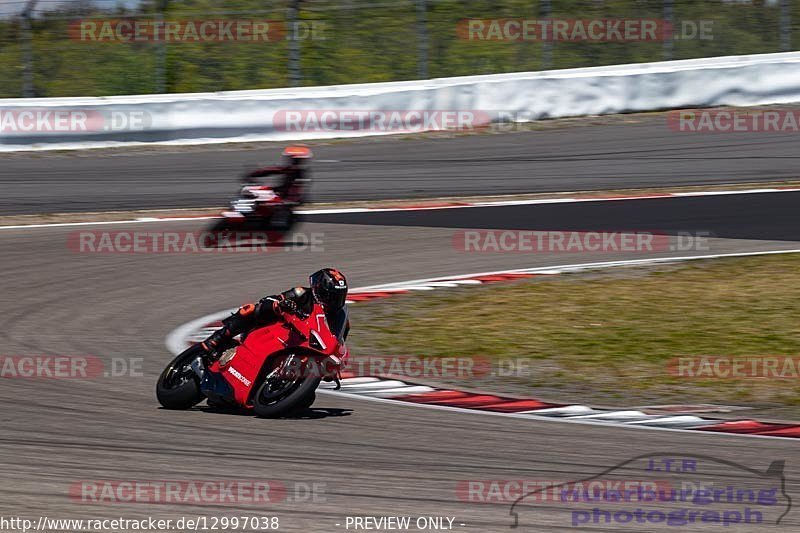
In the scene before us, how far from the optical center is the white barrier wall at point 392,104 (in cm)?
1944

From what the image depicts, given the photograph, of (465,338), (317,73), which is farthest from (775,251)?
(317,73)

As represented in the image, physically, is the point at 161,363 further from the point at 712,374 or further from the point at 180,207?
the point at 180,207

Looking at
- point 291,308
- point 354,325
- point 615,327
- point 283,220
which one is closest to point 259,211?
point 283,220

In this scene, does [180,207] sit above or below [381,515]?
above

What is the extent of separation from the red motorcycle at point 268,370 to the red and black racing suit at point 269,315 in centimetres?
5

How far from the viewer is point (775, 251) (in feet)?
44.2

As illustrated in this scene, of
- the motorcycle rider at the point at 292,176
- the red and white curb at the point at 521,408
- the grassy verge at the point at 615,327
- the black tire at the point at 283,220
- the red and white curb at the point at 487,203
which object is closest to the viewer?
the red and white curb at the point at 521,408

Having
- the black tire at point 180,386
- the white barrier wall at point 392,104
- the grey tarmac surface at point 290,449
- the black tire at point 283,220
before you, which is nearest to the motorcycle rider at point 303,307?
the black tire at point 180,386

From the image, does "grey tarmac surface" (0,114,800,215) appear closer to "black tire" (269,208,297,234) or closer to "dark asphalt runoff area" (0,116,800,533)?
"dark asphalt runoff area" (0,116,800,533)

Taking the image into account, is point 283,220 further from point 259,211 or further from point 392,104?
point 392,104

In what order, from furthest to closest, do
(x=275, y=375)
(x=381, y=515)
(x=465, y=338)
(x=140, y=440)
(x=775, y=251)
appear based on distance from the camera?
(x=775, y=251)
(x=465, y=338)
(x=275, y=375)
(x=140, y=440)
(x=381, y=515)

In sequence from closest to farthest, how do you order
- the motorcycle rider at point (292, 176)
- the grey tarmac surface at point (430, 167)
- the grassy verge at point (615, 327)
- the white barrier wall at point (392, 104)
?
the grassy verge at point (615, 327)
the motorcycle rider at point (292, 176)
the grey tarmac surface at point (430, 167)
the white barrier wall at point (392, 104)

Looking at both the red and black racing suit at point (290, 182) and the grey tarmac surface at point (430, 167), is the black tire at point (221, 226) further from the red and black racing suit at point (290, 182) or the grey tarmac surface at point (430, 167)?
the grey tarmac surface at point (430, 167)

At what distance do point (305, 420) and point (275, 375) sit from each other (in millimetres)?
335
